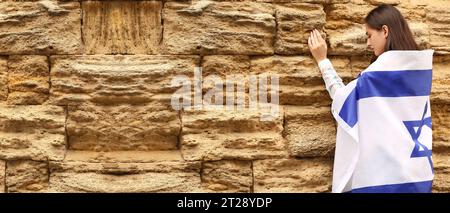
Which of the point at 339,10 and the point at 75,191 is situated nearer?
the point at 75,191

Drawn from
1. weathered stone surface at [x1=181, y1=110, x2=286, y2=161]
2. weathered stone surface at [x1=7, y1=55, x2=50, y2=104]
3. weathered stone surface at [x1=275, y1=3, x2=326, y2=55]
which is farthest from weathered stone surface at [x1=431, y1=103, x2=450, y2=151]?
weathered stone surface at [x1=7, y1=55, x2=50, y2=104]

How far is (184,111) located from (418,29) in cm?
164

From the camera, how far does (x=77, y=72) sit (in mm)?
3852

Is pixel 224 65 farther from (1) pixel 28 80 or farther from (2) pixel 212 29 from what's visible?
(1) pixel 28 80

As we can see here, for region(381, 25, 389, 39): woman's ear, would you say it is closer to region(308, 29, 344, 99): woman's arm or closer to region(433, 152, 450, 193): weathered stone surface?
region(308, 29, 344, 99): woman's arm

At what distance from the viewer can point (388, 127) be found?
3.55 meters

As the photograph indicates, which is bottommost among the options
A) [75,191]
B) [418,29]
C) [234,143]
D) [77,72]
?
[75,191]

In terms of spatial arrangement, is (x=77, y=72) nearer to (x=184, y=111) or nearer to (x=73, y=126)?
(x=73, y=126)

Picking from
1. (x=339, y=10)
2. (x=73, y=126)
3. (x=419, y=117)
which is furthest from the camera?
(x=339, y=10)

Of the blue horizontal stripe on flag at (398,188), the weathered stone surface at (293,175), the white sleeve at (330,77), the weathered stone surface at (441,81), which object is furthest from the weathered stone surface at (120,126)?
the weathered stone surface at (441,81)

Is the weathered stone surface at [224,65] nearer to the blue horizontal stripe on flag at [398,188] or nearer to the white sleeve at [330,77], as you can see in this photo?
the white sleeve at [330,77]

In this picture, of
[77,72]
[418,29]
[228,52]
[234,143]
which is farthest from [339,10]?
[77,72]

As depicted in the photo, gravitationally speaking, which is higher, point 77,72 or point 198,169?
point 77,72

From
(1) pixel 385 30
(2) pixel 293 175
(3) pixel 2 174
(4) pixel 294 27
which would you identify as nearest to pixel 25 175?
(3) pixel 2 174
